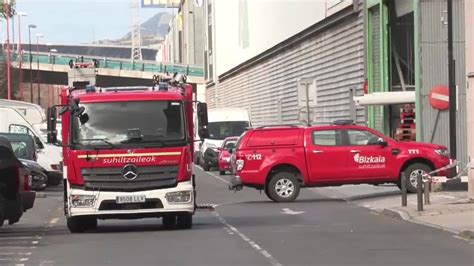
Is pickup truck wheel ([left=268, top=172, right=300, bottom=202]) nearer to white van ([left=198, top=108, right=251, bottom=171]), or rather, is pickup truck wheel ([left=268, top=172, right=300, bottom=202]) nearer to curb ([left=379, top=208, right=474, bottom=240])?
curb ([left=379, top=208, right=474, bottom=240])

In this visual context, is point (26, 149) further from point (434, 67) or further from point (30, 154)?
point (434, 67)

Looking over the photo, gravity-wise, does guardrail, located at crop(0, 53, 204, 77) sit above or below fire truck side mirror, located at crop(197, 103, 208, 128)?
above

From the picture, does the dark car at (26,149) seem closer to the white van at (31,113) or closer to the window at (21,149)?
the window at (21,149)

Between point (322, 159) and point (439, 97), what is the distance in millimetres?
6591

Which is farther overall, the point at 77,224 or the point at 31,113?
the point at 31,113

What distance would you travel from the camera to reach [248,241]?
1395cm

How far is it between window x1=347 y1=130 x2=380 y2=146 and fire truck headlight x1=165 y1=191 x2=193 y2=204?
27.8 ft

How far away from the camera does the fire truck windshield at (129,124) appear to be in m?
15.2

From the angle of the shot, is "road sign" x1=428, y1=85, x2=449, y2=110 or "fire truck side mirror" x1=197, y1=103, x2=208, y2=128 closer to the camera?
"fire truck side mirror" x1=197, y1=103, x2=208, y2=128

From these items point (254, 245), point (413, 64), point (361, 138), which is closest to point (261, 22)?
point (413, 64)

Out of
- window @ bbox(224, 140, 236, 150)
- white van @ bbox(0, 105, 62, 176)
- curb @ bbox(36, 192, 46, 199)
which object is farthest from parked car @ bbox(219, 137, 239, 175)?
curb @ bbox(36, 192, 46, 199)

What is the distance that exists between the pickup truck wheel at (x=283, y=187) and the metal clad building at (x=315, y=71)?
8.34m

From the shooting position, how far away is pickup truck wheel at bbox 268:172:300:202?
74.7ft

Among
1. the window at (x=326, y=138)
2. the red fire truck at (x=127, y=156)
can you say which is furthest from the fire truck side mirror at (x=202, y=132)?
the window at (x=326, y=138)
